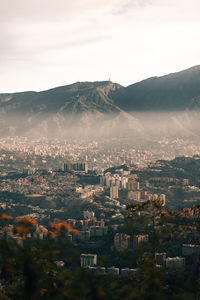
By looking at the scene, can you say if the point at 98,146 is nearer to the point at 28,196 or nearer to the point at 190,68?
the point at 190,68

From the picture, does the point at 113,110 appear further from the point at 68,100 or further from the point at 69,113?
the point at 68,100

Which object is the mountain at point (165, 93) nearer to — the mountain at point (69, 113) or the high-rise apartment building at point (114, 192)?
the mountain at point (69, 113)

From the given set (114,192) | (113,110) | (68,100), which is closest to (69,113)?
(68,100)

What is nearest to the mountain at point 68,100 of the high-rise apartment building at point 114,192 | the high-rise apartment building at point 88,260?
the high-rise apartment building at point 114,192

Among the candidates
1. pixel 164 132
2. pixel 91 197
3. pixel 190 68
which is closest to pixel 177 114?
pixel 164 132

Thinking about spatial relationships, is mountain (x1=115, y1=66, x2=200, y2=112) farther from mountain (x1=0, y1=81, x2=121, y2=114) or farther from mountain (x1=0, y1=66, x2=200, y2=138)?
mountain (x1=0, y1=81, x2=121, y2=114)

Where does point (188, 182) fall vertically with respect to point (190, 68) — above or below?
below

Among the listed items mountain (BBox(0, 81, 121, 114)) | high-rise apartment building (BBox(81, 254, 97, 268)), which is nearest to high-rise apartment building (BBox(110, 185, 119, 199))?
high-rise apartment building (BBox(81, 254, 97, 268))

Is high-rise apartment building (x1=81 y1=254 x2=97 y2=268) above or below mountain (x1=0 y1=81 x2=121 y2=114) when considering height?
below
